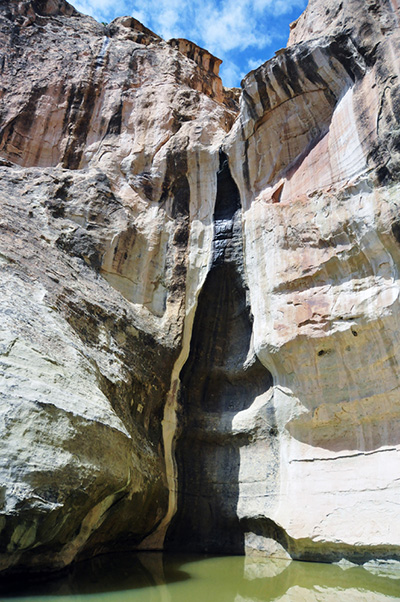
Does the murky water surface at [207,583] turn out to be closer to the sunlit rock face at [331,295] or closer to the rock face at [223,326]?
the rock face at [223,326]

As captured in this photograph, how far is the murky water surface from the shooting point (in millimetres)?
3842

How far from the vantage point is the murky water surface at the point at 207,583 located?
12.6ft

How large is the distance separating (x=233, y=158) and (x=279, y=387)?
4332 mm

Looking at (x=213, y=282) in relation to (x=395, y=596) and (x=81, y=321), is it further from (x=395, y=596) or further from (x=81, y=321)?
(x=395, y=596)

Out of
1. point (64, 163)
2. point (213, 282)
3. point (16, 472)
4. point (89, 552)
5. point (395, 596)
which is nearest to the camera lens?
point (16, 472)

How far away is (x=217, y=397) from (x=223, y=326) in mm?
1192

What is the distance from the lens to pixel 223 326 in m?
7.86

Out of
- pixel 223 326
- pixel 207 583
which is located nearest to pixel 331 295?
pixel 223 326

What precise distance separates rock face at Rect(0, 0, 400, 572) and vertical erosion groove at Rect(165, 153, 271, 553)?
31 mm

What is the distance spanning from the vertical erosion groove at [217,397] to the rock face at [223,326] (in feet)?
0.10

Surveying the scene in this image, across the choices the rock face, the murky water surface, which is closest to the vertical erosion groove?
the rock face

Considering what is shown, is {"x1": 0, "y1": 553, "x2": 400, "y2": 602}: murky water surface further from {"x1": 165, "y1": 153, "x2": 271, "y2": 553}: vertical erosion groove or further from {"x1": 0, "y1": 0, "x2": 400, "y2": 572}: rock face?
{"x1": 165, "y1": 153, "x2": 271, "y2": 553}: vertical erosion groove

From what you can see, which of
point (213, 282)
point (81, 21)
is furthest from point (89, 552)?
point (81, 21)

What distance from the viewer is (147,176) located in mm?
8867
